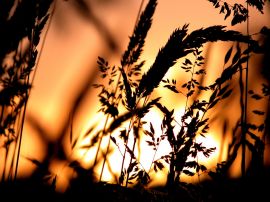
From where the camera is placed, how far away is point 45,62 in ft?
4.56

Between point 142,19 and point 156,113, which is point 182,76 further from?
point 142,19

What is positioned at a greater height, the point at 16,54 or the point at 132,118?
the point at 16,54

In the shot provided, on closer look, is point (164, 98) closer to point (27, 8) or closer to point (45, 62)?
point (45, 62)

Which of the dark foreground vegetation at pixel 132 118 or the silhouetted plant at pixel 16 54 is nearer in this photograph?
the silhouetted plant at pixel 16 54

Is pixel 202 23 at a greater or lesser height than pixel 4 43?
greater

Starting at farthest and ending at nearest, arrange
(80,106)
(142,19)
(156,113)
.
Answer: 1. (156,113)
2. (80,106)
3. (142,19)

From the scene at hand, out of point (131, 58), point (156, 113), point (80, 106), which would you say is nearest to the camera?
point (131, 58)

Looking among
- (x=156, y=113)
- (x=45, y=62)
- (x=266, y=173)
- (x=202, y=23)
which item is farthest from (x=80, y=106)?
(x=266, y=173)

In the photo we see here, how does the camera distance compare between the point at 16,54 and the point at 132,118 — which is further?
the point at 132,118

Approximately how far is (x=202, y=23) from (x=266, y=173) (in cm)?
107

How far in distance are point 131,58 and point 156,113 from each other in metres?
0.38

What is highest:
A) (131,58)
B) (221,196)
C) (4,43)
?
(131,58)

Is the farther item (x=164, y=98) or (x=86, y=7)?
(x=164, y=98)

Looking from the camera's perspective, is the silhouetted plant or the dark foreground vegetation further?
the dark foreground vegetation
